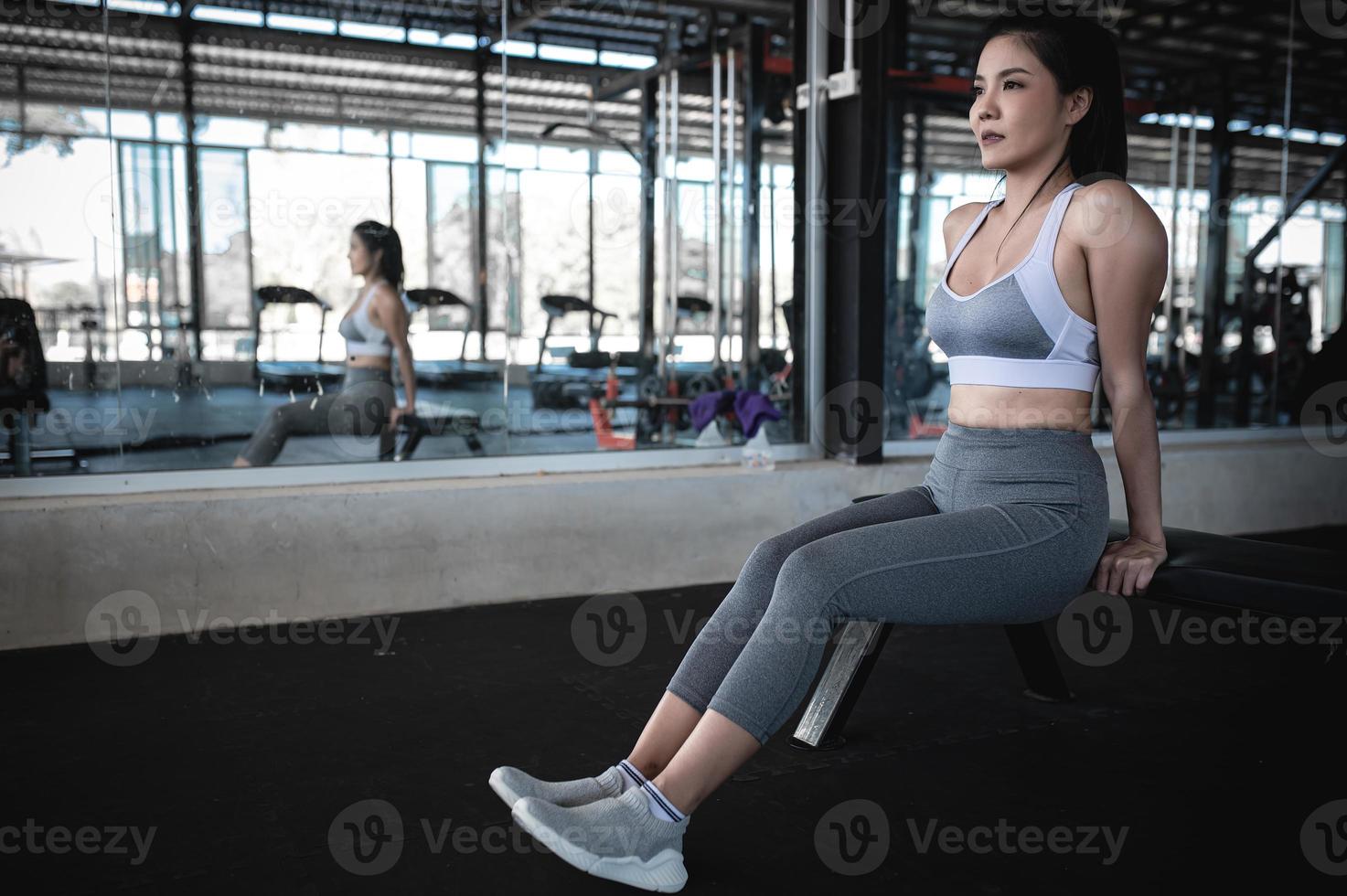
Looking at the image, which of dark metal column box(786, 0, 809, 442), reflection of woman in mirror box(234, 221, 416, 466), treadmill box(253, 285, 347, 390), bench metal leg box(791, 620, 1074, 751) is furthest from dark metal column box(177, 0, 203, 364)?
bench metal leg box(791, 620, 1074, 751)

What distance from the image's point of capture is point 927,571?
1512 mm

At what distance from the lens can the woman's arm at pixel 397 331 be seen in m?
3.83

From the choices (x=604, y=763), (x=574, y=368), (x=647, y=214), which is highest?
(x=647, y=214)

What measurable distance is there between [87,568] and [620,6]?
296cm

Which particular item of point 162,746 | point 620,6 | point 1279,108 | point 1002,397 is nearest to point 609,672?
point 162,746

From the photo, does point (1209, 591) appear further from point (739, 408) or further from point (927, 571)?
point (739, 408)

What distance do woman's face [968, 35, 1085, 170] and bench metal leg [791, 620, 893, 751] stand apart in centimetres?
98

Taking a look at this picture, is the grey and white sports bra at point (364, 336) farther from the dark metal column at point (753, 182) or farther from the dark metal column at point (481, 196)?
the dark metal column at point (753, 182)

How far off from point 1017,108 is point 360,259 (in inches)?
115

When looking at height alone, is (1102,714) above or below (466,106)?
below

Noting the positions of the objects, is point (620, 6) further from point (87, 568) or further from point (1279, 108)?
point (1279, 108)

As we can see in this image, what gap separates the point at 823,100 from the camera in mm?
3896

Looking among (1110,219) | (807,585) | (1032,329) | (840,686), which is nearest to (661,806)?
(807,585)

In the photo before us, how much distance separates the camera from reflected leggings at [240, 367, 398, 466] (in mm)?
3574
